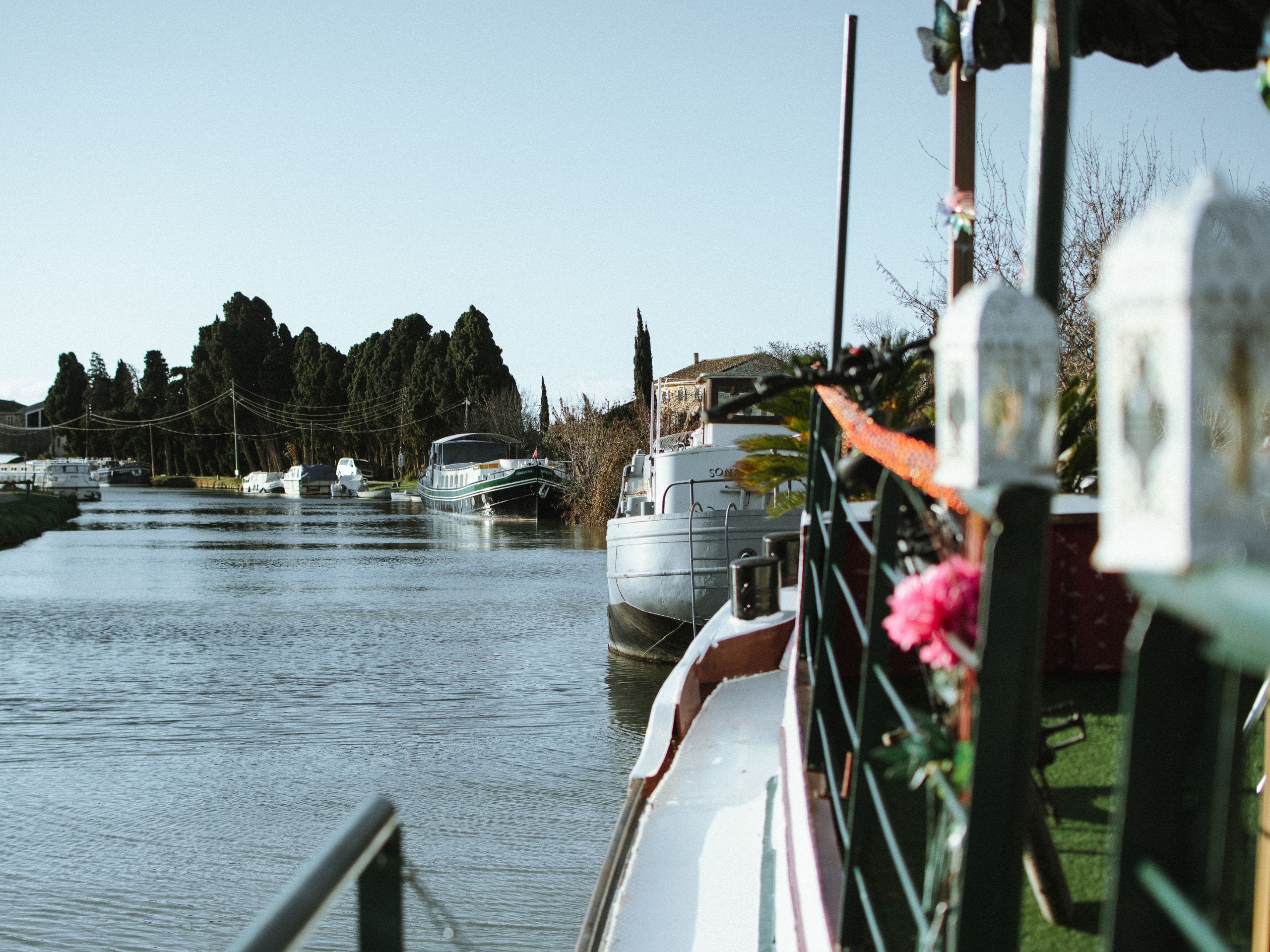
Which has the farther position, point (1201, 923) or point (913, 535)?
point (913, 535)

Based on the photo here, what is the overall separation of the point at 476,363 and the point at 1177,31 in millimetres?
67803

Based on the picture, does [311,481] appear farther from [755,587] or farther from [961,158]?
[961,158]

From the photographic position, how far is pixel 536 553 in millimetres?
29703

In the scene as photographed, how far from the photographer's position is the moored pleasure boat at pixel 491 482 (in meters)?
44.0

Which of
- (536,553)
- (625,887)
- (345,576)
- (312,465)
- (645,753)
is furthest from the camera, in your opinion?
(312,465)

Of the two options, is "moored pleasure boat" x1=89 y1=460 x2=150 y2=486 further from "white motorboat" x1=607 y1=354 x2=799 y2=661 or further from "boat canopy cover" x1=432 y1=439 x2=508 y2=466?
"white motorboat" x1=607 y1=354 x2=799 y2=661

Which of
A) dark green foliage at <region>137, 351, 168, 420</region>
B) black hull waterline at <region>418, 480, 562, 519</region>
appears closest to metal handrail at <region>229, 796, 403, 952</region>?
black hull waterline at <region>418, 480, 562, 519</region>

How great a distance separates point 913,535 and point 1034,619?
3.16 ft

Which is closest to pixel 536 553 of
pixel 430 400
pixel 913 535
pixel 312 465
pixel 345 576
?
pixel 345 576

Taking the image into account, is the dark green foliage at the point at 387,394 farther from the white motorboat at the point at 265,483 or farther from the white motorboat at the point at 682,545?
the white motorboat at the point at 682,545

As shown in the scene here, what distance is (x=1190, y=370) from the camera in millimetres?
576

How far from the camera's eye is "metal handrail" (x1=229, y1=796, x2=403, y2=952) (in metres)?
1.14

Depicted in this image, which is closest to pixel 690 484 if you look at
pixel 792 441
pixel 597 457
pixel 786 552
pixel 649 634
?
pixel 649 634

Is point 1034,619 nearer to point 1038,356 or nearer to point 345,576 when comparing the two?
point 1038,356
